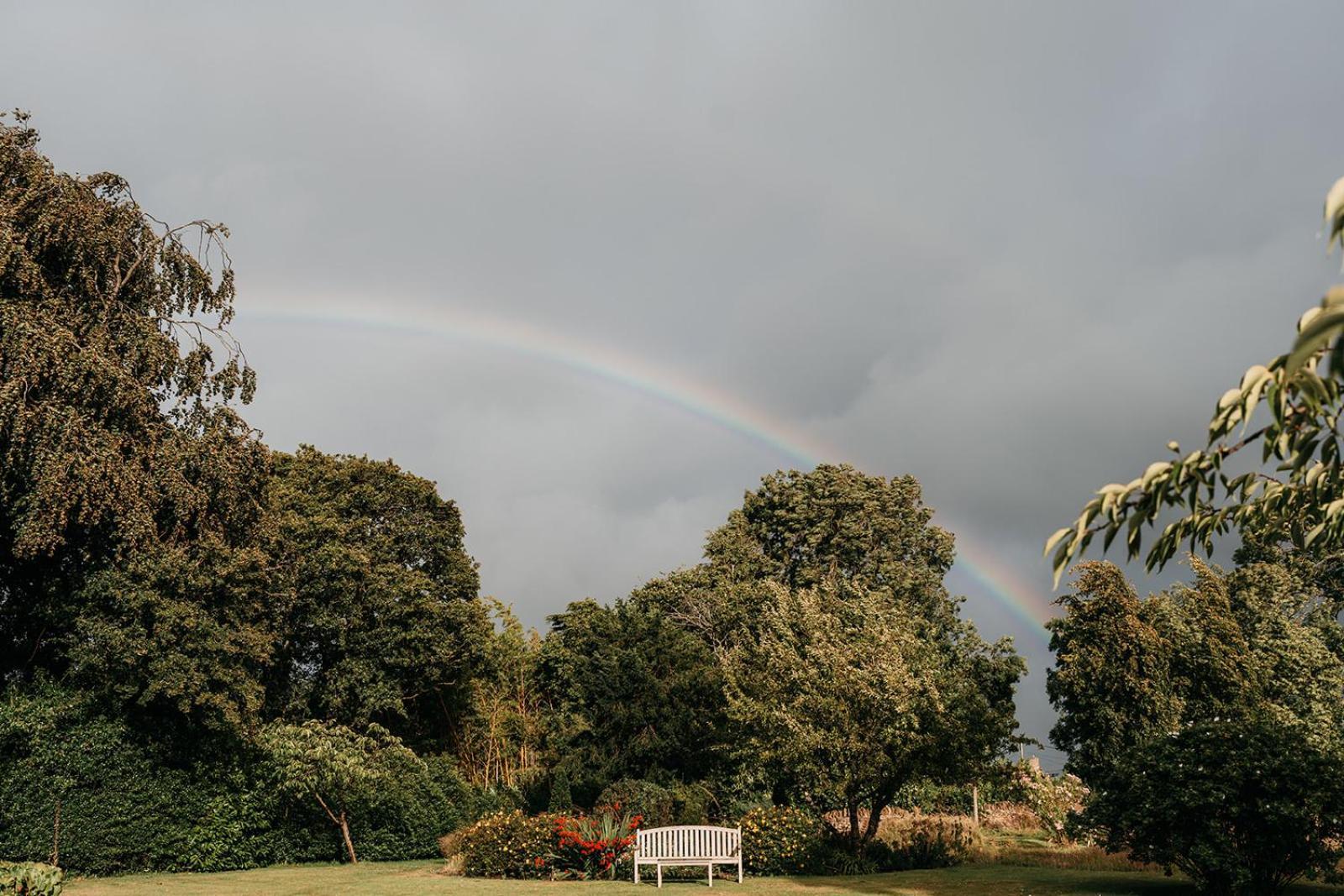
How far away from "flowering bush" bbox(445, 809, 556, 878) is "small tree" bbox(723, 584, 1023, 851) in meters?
4.61

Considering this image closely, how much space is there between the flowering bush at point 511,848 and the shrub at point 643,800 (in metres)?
2.91

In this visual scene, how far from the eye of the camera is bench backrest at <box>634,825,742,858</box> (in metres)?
17.8

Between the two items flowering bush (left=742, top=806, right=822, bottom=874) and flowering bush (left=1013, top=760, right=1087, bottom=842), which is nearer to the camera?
flowering bush (left=742, top=806, right=822, bottom=874)

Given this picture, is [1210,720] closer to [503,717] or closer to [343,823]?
[343,823]

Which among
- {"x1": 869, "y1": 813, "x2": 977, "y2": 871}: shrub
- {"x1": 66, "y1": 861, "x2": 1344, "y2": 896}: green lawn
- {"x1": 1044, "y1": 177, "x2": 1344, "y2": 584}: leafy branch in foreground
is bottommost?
{"x1": 66, "y1": 861, "x2": 1344, "y2": 896}: green lawn

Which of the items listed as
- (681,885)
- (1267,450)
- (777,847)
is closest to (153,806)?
(681,885)

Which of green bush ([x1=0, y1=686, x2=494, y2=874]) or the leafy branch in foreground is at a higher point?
the leafy branch in foreground

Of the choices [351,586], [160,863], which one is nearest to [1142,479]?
[160,863]

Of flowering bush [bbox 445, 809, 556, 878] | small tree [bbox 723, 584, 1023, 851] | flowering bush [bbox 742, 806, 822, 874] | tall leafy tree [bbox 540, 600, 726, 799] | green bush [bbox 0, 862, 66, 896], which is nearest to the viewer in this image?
green bush [bbox 0, 862, 66, 896]

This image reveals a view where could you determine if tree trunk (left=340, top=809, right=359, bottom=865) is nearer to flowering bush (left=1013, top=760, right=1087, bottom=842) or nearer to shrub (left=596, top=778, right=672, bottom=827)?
shrub (left=596, top=778, right=672, bottom=827)

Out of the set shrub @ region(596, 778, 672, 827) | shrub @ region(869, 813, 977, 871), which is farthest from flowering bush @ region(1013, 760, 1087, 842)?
shrub @ region(596, 778, 672, 827)

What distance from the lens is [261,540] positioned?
23.6 m

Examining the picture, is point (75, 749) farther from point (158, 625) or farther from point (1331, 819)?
point (1331, 819)

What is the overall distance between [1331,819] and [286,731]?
19.6 meters
